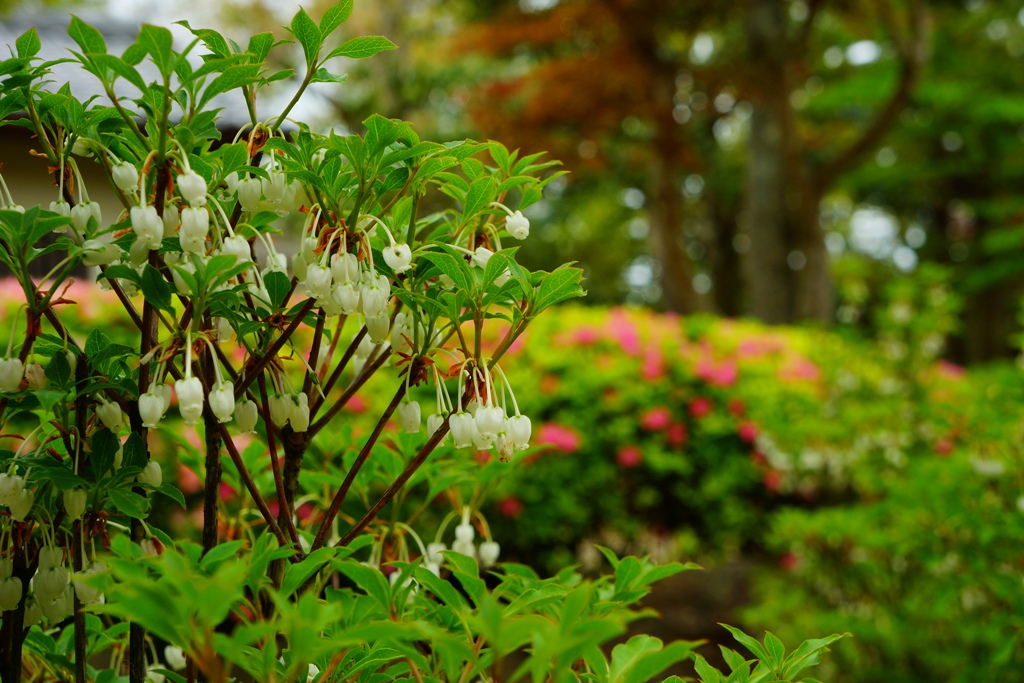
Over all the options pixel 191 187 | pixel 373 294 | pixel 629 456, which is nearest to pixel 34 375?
pixel 191 187

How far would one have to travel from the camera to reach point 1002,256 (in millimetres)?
14734

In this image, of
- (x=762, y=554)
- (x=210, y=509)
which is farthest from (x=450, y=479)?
(x=762, y=554)

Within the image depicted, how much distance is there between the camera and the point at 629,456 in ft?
16.5

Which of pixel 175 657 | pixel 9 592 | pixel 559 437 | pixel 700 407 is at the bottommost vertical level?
pixel 700 407

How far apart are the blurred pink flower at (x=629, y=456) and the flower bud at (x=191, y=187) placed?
4314mm

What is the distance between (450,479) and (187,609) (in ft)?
2.26

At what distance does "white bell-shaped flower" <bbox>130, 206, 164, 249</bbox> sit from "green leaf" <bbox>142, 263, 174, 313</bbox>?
0.12ft

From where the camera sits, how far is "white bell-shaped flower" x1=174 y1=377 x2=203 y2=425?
94cm

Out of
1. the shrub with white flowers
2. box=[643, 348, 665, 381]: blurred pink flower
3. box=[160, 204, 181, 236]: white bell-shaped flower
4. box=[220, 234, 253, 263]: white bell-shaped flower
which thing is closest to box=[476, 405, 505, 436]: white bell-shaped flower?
the shrub with white flowers

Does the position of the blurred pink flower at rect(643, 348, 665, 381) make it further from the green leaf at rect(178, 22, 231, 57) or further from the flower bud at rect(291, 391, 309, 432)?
the green leaf at rect(178, 22, 231, 57)

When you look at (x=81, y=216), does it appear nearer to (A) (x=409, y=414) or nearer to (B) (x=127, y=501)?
(B) (x=127, y=501)

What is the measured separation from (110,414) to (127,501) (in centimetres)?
12

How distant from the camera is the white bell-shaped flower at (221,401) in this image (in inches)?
38.6

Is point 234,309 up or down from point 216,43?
down
